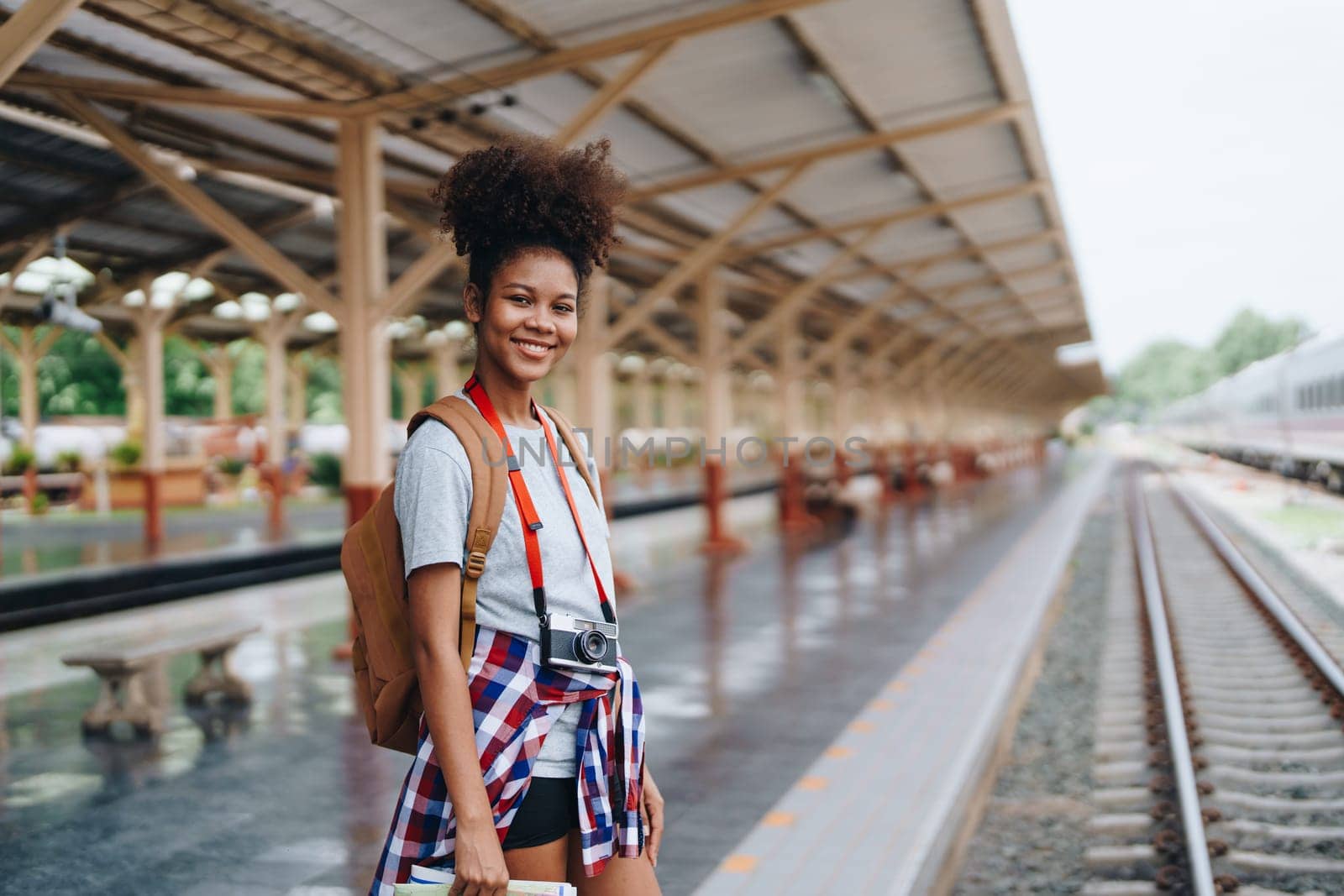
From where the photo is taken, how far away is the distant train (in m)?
19.3

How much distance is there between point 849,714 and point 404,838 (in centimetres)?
477

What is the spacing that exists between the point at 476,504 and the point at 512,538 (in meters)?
0.09

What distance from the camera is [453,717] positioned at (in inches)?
62.1

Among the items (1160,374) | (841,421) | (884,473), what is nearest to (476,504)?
(841,421)

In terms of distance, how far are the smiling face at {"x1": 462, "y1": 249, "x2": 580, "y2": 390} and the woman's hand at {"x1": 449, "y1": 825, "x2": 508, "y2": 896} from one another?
720 millimetres

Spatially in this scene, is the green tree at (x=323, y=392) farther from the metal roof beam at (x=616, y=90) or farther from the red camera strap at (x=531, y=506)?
the red camera strap at (x=531, y=506)

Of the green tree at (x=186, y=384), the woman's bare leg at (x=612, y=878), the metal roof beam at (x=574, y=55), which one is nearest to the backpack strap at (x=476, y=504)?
the woman's bare leg at (x=612, y=878)

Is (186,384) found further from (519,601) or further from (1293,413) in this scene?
(519,601)

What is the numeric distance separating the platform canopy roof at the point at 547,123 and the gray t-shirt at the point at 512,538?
5.16 feet

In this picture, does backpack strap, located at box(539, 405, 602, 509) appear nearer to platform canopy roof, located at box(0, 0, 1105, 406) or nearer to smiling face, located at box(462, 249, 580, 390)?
smiling face, located at box(462, 249, 580, 390)

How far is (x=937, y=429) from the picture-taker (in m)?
28.4

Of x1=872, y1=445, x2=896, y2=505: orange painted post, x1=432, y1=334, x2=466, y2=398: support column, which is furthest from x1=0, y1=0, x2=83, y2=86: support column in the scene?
x1=872, y1=445, x2=896, y2=505: orange painted post

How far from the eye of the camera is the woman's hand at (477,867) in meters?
1.56

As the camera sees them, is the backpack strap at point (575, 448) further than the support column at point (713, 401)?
No
